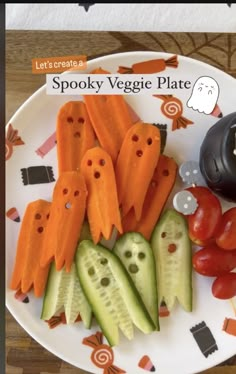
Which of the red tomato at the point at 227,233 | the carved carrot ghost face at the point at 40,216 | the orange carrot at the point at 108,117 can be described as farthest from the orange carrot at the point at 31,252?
the red tomato at the point at 227,233

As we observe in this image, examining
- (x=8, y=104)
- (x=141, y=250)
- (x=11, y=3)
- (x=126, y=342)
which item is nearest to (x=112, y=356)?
(x=126, y=342)

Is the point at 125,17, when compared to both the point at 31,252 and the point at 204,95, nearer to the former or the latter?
the point at 204,95

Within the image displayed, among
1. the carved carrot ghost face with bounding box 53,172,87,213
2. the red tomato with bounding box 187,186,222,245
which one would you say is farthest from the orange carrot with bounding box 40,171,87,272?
the red tomato with bounding box 187,186,222,245

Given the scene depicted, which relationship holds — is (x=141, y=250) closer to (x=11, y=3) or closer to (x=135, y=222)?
(x=135, y=222)

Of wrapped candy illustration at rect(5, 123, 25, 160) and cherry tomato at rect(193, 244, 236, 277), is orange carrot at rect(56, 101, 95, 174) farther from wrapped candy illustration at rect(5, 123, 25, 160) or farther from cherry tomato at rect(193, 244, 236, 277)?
cherry tomato at rect(193, 244, 236, 277)

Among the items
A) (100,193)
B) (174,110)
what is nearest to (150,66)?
(174,110)

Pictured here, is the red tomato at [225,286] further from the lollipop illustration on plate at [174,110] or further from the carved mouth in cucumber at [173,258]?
the lollipop illustration on plate at [174,110]
